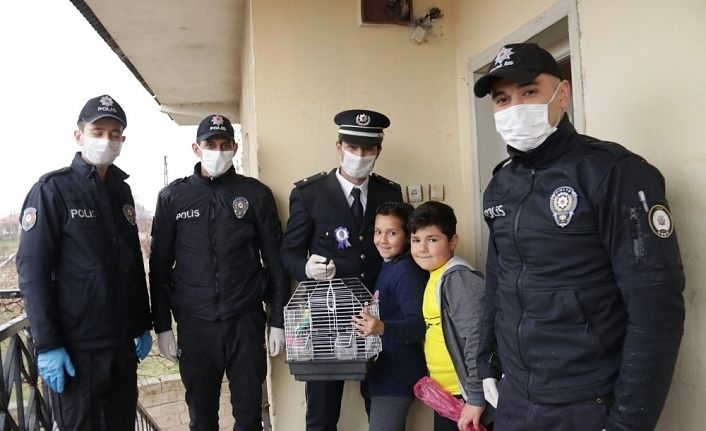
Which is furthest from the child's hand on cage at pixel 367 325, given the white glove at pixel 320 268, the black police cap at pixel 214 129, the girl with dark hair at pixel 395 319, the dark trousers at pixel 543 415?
the black police cap at pixel 214 129

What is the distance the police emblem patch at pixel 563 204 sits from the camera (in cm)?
127

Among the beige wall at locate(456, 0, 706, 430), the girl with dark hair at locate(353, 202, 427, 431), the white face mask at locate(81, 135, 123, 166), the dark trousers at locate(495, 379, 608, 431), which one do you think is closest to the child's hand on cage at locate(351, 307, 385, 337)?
the girl with dark hair at locate(353, 202, 427, 431)

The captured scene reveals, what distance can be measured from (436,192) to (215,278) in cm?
134

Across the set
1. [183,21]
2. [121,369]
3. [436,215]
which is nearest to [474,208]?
[436,215]

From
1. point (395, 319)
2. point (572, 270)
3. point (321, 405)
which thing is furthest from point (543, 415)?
point (321, 405)

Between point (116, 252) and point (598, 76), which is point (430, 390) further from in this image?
point (116, 252)

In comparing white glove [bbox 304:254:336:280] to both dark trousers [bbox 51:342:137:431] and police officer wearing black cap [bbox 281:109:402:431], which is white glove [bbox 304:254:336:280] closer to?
police officer wearing black cap [bbox 281:109:402:431]

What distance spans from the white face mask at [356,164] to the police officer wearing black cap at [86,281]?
1083mm

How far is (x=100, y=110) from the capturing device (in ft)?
7.52

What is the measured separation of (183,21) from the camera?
4047 millimetres

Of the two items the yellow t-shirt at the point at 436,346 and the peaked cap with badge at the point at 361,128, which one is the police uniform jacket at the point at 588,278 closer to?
the yellow t-shirt at the point at 436,346

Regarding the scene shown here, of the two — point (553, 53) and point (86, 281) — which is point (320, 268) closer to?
point (86, 281)

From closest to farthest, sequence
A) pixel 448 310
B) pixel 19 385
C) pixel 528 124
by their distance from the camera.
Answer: pixel 528 124 < pixel 448 310 < pixel 19 385

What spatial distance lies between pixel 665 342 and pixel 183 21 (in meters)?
4.05
